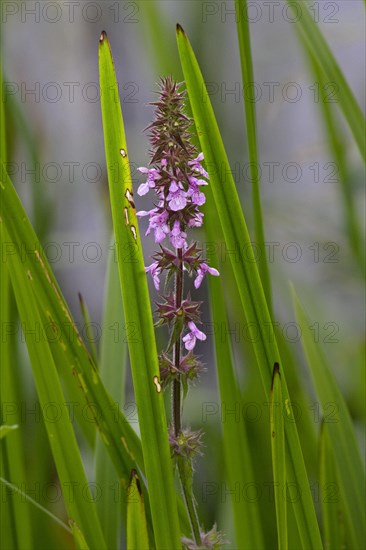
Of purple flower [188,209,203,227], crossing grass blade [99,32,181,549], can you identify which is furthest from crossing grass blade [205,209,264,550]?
crossing grass blade [99,32,181,549]

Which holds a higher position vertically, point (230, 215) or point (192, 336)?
point (230, 215)

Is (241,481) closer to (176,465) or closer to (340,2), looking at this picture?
(176,465)

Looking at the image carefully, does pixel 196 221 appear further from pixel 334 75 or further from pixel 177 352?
pixel 334 75

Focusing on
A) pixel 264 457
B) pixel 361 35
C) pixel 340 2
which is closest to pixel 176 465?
pixel 264 457

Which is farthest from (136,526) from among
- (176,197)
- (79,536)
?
(176,197)

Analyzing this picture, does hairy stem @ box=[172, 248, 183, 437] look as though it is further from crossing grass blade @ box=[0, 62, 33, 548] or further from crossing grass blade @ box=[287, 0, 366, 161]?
crossing grass blade @ box=[287, 0, 366, 161]

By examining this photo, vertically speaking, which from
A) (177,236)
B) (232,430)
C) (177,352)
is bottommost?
(232,430)
